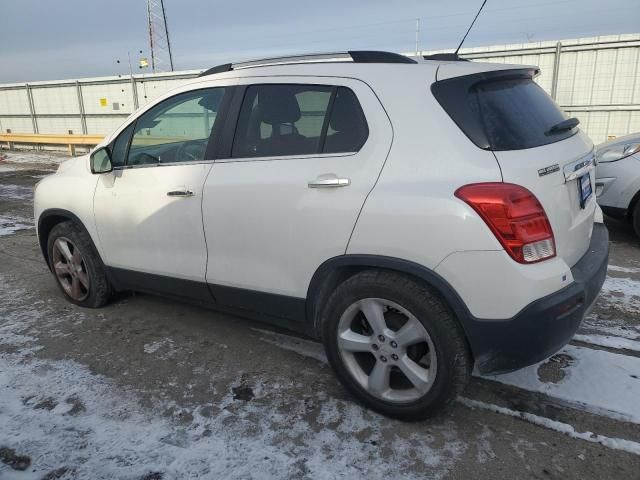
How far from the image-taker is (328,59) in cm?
291

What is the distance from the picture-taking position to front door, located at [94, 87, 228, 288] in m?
3.29

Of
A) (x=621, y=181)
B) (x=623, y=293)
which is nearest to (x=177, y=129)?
(x=623, y=293)

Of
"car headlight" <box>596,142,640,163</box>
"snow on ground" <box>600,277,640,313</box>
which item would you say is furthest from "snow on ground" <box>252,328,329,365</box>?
"car headlight" <box>596,142,640,163</box>

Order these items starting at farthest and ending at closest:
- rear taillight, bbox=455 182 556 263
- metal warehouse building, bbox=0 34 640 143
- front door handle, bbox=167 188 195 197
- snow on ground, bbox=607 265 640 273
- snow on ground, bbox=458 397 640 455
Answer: metal warehouse building, bbox=0 34 640 143
snow on ground, bbox=607 265 640 273
front door handle, bbox=167 188 195 197
snow on ground, bbox=458 397 640 455
rear taillight, bbox=455 182 556 263

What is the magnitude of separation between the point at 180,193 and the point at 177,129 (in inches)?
27.3

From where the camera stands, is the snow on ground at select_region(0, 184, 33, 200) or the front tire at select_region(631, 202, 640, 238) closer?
the front tire at select_region(631, 202, 640, 238)

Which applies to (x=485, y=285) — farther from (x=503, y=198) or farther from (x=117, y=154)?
(x=117, y=154)

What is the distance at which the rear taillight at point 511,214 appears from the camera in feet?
7.30

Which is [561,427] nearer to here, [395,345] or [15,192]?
[395,345]

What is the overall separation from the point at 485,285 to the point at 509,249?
189mm

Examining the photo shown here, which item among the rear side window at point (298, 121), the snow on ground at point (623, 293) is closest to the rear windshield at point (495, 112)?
the rear side window at point (298, 121)

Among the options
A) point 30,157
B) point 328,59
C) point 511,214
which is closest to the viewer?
point 511,214

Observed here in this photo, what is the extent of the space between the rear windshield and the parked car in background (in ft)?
11.1

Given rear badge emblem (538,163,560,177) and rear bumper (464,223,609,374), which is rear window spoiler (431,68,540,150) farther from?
rear bumper (464,223,609,374)
